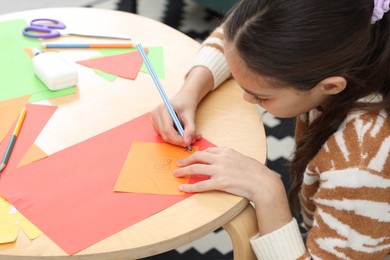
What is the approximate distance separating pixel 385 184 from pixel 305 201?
0.24 m

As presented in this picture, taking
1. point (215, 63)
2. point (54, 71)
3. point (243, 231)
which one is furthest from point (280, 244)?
point (54, 71)

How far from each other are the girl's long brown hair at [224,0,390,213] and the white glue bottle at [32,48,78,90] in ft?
1.13

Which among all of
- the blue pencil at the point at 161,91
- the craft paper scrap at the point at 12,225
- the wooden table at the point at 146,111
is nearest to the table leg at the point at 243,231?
the wooden table at the point at 146,111

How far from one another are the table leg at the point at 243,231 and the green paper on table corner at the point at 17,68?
408 mm

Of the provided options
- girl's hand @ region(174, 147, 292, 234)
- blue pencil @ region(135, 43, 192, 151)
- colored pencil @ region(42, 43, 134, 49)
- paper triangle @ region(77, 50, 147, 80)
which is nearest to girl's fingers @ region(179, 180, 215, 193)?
girl's hand @ region(174, 147, 292, 234)

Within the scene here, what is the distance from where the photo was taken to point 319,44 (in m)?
0.70

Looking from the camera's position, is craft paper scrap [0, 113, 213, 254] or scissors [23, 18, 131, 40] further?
scissors [23, 18, 131, 40]

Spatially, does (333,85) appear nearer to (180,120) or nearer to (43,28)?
(180,120)

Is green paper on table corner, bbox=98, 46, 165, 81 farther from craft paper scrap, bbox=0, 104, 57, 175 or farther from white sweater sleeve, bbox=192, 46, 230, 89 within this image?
craft paper scrap, bbox=0, 104, 57, 175

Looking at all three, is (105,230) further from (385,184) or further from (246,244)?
(385,184)

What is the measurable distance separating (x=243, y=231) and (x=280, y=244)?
0.21 feet

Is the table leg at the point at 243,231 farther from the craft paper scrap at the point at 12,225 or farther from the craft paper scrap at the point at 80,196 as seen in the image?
the craft paper scrap at the point at 12,225

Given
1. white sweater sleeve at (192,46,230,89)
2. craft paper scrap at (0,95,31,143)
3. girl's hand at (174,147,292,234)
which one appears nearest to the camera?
girl's hand at (174,147,292,234)

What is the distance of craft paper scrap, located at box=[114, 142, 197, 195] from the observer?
788mm
